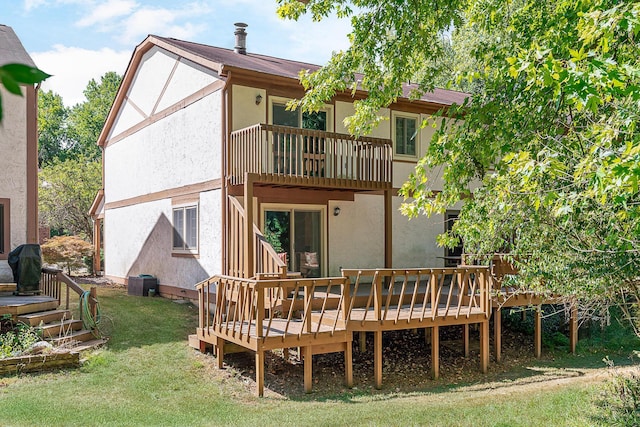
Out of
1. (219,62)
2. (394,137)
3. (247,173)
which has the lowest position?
(247,173)

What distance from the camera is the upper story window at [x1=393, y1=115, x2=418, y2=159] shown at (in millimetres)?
15547

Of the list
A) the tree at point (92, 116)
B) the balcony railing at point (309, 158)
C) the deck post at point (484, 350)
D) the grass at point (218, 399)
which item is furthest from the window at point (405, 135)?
→ the tree at point (92, 116)

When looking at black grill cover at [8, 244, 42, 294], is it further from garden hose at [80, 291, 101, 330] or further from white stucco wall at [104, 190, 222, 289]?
white stucco wall at [104, 190, 222, 289]

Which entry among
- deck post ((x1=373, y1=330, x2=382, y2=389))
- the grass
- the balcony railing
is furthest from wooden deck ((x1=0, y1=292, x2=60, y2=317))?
deck post ((x1=373, y1=330, x2=382, y2=389))

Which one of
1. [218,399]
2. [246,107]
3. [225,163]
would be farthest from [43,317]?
[246,107]

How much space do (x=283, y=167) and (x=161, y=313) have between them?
440cm

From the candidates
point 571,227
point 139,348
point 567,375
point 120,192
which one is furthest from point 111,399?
point 120,192

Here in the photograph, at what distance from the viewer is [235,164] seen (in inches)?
488

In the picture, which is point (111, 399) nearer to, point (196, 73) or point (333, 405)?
point (333, 405)

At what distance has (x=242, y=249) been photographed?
1175 centimetres

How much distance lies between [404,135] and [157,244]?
298 inches

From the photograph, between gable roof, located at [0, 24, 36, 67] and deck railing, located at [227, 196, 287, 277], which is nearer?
deck railing, located at [227, 196, 287, 277]

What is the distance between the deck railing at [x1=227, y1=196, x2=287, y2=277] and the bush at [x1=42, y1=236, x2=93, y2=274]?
11.1 meters

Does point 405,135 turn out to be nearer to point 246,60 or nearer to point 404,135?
point 404,135
